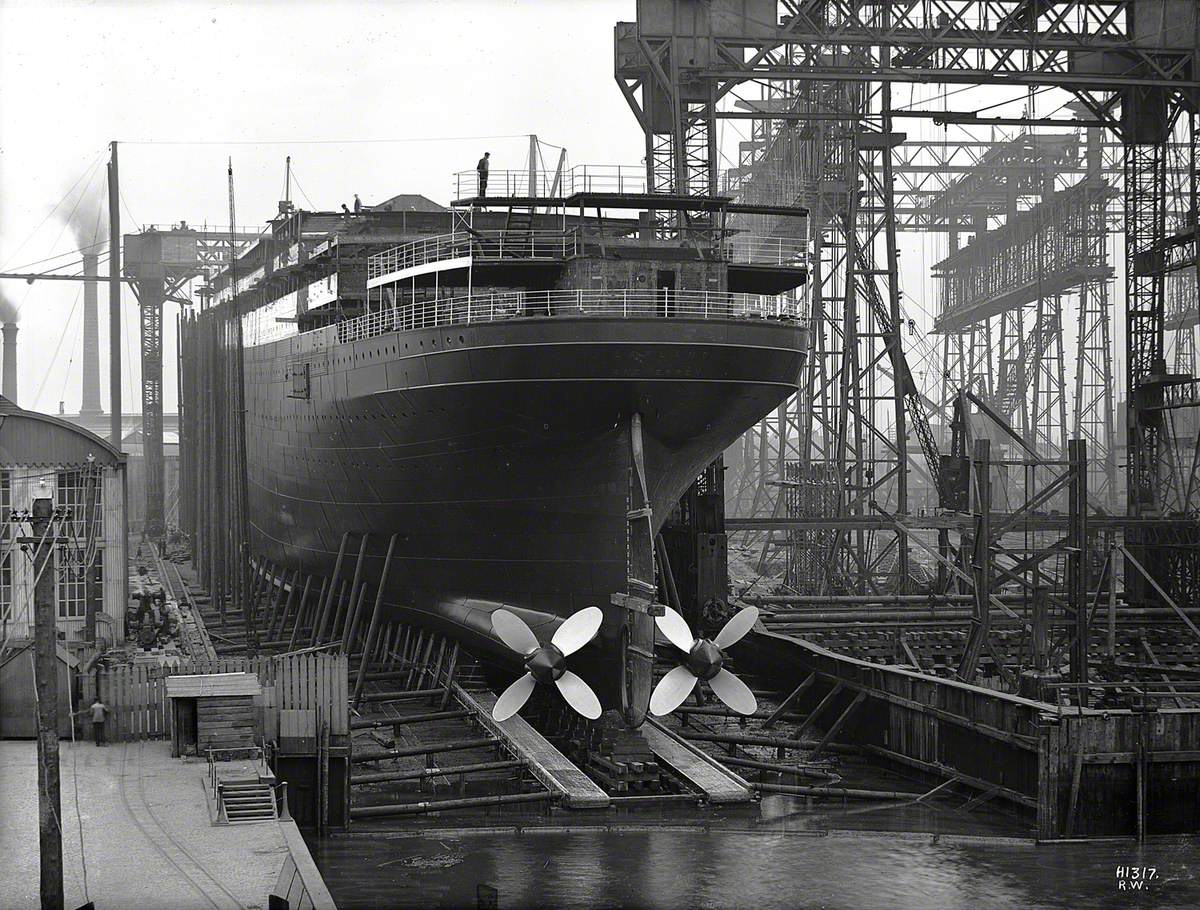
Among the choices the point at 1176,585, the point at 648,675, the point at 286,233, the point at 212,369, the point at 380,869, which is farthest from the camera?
the point at 212,369

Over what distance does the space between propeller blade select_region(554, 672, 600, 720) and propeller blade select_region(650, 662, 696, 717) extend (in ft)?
3.14

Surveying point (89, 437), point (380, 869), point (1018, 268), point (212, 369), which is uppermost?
point (1018, 268)

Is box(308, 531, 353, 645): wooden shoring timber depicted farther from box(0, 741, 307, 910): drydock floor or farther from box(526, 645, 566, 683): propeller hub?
box(0, 741, 307, 910): drydock floor

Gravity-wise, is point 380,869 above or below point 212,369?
below

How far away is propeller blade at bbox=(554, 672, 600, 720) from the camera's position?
1848cm

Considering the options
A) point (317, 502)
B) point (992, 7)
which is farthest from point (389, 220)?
point (992, 7)

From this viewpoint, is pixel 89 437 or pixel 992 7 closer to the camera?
pixel 89 437

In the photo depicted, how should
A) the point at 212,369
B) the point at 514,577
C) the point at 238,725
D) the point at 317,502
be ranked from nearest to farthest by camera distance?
the point at 238,725 < the point at 514,577 < the point at 317,502 < the point at 212,369

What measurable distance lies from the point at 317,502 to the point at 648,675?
508 inches

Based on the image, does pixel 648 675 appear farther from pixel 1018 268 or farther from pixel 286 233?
pixel 1018 268

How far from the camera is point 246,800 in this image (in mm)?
15008

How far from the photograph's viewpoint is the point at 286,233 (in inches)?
1459

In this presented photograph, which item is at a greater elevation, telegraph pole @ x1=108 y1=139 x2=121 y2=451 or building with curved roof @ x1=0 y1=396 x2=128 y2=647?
telegraph pole @ x1=108 y1=139 x2=121 y2=451

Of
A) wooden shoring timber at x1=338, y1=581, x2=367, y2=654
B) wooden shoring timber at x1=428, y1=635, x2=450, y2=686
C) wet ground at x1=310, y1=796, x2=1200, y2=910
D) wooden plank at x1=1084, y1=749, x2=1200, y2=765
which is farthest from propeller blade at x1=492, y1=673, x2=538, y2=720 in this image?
wooden shoring timber at x1=338, y1=581, x2=367, y2=654
